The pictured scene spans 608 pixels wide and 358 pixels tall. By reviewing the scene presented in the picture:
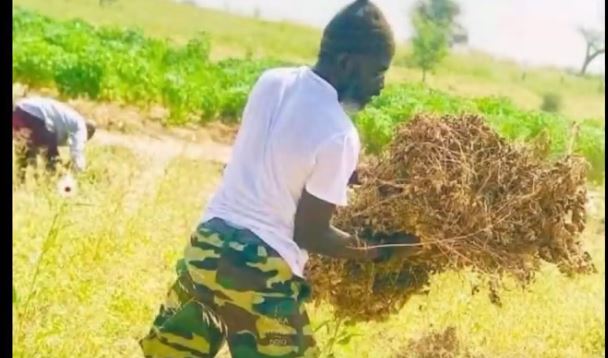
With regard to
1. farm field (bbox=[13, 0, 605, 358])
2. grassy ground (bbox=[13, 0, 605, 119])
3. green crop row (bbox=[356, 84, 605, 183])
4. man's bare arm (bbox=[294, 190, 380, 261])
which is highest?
man's bare arm (bbox=[294, 190, 380, 261])

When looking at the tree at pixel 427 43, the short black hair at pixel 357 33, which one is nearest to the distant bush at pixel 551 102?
the tree at pixel 427 43

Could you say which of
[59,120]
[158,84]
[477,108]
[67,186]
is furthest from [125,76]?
[67,186]

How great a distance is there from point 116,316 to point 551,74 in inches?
1024

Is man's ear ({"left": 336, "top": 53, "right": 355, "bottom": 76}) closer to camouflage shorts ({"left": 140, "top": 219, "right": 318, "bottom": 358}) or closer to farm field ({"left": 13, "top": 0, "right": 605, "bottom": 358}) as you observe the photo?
camouflage shorts ({"left": 140, "top": 219, "right": 318, "bottom": 358})

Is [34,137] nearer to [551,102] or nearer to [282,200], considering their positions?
[282,200]

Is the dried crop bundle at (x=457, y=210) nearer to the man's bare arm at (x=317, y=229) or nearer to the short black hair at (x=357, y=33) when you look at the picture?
the man's bare arm at (x=317, y=229)

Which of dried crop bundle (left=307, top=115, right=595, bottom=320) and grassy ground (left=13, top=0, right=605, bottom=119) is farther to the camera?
grassy ground (left=13, top=0, right=605, bottom=119)

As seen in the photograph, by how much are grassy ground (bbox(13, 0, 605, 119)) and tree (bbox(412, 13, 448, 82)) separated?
13.6 inches

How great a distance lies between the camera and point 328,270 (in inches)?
123

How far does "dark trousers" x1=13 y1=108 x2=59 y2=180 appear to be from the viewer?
18.4 ft

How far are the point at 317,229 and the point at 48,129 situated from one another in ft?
11.3

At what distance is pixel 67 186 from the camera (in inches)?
181

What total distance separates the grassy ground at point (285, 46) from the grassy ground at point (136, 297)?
16596 mm

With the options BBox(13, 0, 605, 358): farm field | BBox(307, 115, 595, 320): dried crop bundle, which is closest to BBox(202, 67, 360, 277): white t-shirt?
BBox(307, 115, 595, 320): dried crop bundle
